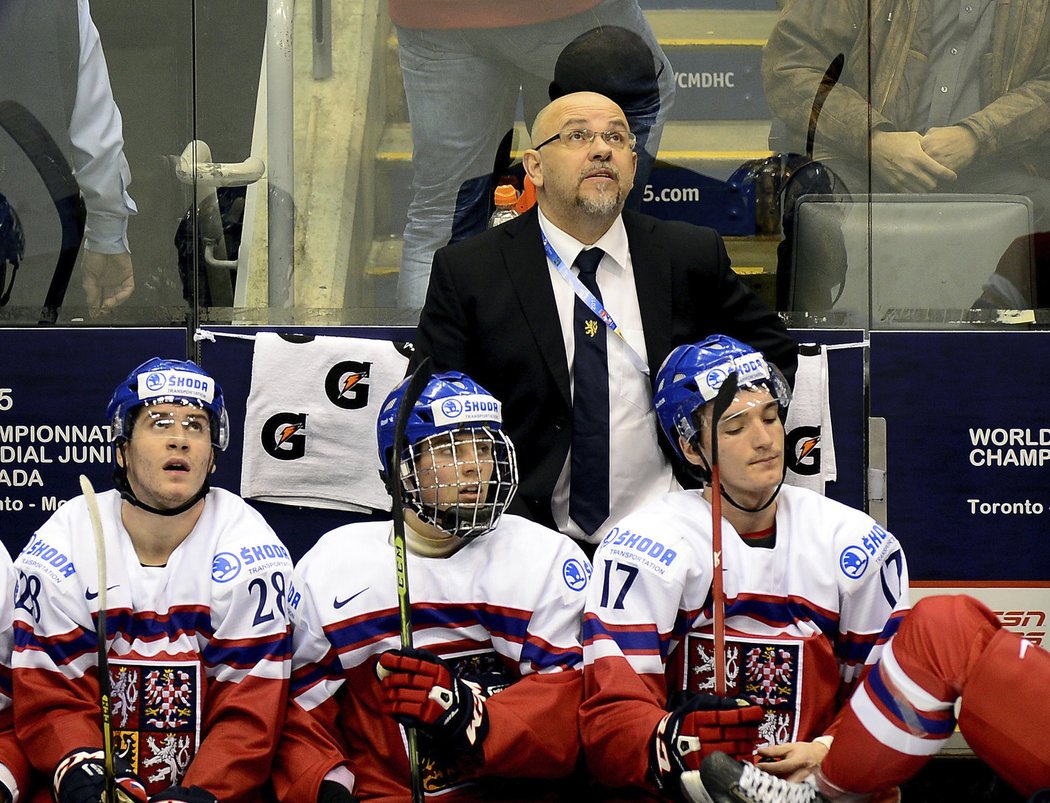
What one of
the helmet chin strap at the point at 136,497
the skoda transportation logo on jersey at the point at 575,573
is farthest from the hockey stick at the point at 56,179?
the skoda transportation logo on jersey at the point at 575,573

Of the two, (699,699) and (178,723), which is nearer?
(699,699)

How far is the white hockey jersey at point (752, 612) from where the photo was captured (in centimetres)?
330

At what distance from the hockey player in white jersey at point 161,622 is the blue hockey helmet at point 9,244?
1183 millimetres

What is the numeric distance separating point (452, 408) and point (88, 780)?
3.38 feet

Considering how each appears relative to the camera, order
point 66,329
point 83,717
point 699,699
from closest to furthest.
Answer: point 699,699
point 83,717
point 66,329

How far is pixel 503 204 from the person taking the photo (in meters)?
4.48

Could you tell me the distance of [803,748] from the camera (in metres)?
3.19

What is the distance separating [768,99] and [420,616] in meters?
1.91

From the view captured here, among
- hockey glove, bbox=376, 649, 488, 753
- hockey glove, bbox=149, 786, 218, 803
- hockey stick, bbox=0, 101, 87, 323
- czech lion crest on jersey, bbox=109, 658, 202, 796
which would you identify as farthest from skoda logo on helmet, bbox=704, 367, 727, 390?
hockey stick, bbox=0, 101, 87, 323

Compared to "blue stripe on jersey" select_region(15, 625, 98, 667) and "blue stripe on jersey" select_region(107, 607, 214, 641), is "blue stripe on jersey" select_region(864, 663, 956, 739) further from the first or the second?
"blue stripe on jersey" select_region(15, 625, 98, 667)

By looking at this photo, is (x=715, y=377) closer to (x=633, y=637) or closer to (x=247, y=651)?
(x=633, y=637)

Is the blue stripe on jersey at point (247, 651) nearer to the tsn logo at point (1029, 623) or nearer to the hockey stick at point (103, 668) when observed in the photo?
the hockey stick at point (103, 668)

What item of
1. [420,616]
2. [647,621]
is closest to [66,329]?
[420,616]

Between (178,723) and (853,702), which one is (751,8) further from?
(178,723)
